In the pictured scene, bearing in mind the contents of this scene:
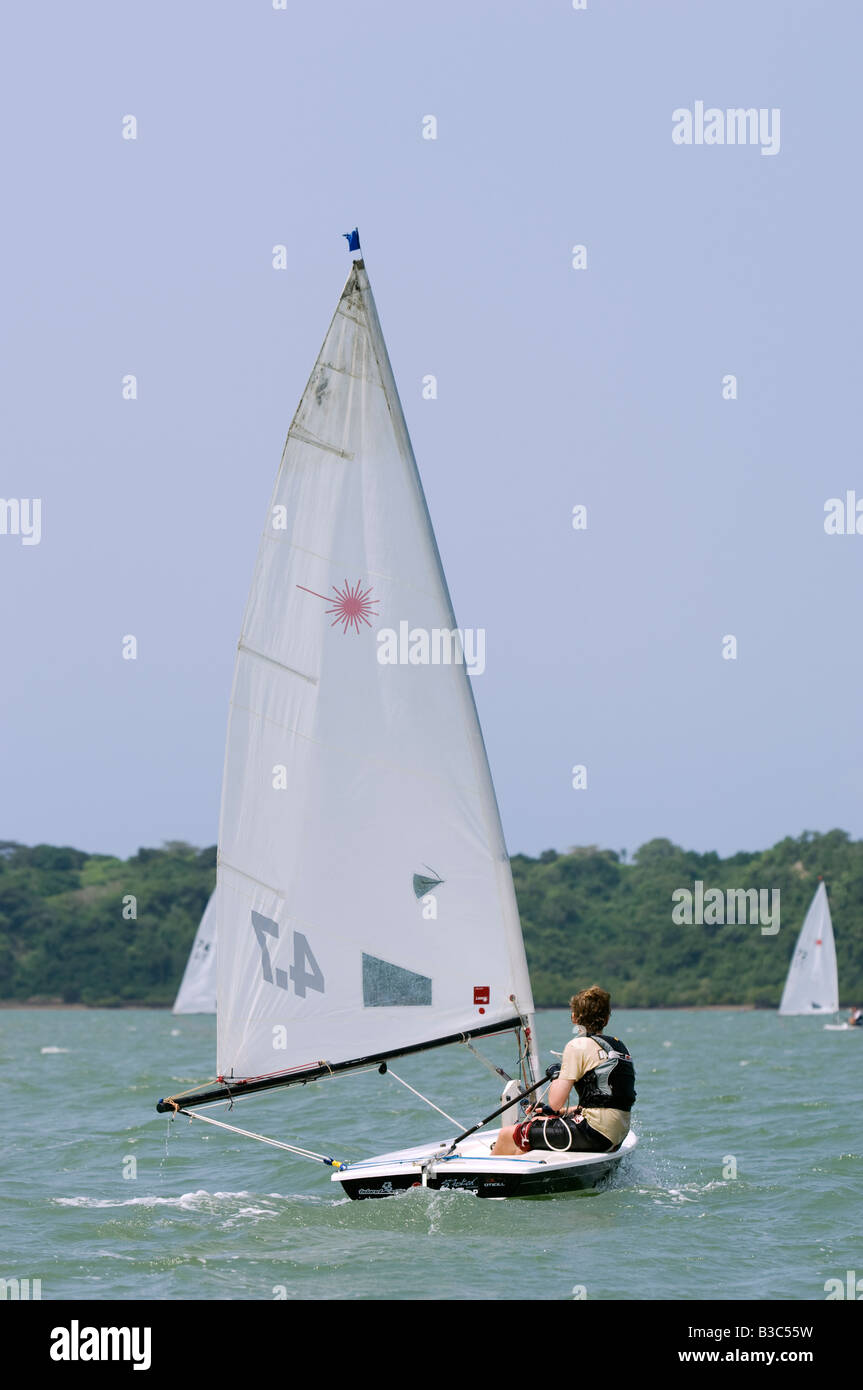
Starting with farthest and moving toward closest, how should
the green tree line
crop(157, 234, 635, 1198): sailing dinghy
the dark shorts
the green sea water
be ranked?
the green tree line, crop(157, 234, 635, 1198): sailing dinghy, the dark shorts, the green sea water

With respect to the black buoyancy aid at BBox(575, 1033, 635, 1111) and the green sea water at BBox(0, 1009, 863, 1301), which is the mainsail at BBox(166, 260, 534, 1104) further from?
the green sea water at BBox(0, 1009, 863, 1301)

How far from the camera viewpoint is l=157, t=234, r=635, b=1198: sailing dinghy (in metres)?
14.7

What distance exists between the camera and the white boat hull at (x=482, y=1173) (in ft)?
45.2

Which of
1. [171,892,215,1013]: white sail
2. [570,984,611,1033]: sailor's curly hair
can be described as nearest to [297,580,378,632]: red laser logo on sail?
[570,984,611,1033]: sailor's curly hair

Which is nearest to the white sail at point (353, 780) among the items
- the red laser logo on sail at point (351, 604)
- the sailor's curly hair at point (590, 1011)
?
the red laser logo on sail at point (351, 604)

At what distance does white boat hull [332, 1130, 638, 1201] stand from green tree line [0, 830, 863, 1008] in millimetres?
100540

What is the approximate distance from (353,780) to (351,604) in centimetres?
148

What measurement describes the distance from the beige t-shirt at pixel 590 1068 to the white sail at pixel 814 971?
59043mm

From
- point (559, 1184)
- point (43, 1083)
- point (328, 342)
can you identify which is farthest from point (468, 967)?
point (43, 1083)

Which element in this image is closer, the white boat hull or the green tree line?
the white boat hull

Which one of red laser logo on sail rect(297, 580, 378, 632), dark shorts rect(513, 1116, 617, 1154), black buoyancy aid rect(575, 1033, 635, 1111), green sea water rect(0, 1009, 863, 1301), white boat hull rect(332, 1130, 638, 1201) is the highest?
red laser logo on sail rect(297, 580, 378, 632)

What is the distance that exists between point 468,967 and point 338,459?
14.4ft
